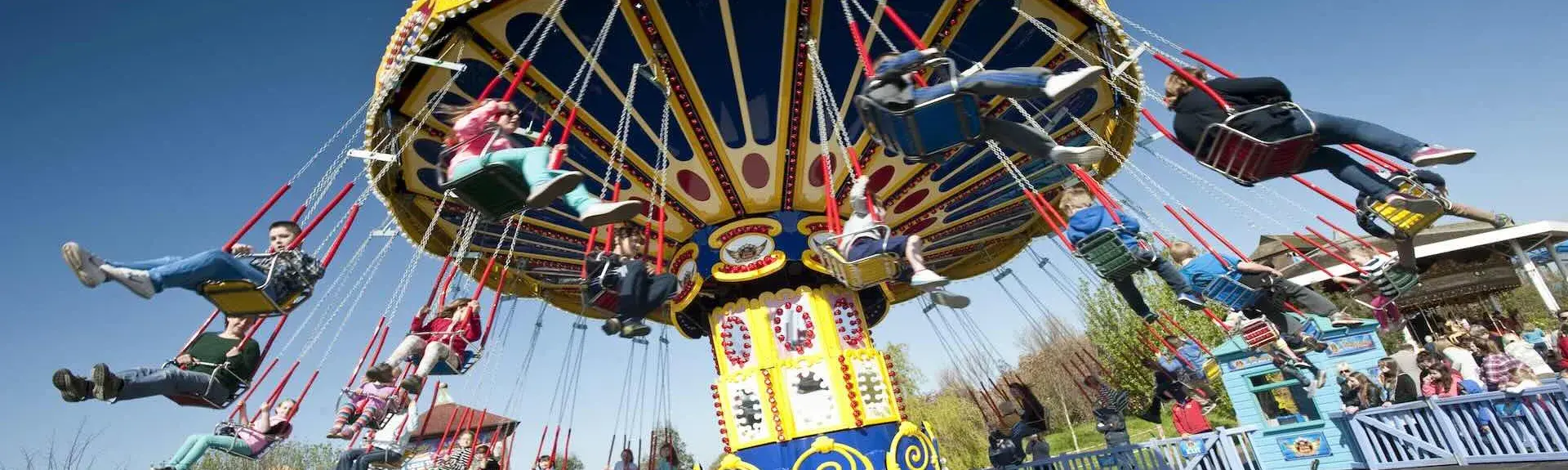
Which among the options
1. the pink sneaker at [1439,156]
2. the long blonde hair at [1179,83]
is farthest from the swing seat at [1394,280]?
the long blonde hair at [1179,83]

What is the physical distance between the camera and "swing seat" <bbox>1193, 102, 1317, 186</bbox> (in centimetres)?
480

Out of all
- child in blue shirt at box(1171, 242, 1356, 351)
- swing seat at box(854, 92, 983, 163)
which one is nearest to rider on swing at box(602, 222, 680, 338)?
swing seat at box(854, 92, 983, 163)

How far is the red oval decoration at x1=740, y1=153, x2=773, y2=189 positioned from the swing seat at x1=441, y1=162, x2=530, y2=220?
399cm

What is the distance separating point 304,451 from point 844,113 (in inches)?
1813

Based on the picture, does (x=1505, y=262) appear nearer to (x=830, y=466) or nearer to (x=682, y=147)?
(x=830, y=466)

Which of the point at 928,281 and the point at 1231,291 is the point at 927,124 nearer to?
the point at 928,281

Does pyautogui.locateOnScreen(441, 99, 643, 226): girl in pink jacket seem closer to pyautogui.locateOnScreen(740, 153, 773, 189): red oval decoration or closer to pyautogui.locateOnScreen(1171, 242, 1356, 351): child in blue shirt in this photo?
pyautogui.locateOnScreen(740, 153, 773, 189): red oval decoration

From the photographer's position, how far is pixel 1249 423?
12281 millimetres

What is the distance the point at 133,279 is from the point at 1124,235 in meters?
5.92

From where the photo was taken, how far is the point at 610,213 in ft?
12.6

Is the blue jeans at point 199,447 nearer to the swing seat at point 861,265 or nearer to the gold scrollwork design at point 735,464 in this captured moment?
the gold scrollwork design at point 735,464

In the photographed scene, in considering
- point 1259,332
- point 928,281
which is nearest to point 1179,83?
point 928,281

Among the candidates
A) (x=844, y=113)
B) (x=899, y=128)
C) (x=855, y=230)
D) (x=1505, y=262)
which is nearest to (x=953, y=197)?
(x=844, y=113)

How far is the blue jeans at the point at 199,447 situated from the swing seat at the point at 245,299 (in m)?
1.84
